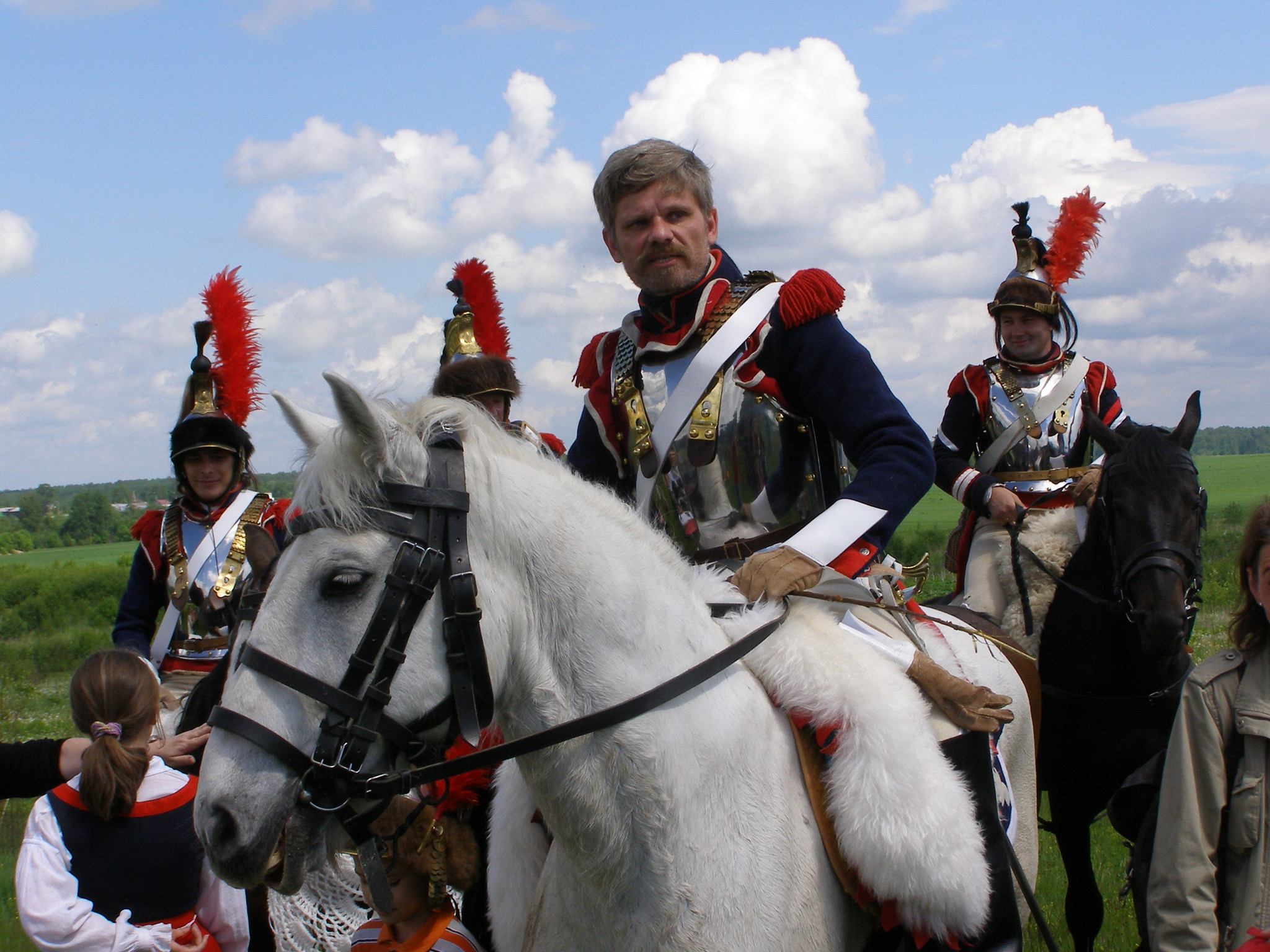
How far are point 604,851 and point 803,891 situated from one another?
50cm

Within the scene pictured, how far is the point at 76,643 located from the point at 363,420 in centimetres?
2087

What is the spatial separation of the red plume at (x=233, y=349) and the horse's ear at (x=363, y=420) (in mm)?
4107

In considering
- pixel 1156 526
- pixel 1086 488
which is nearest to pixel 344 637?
pixel 1156 526

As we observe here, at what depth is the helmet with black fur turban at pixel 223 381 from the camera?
5629 mm

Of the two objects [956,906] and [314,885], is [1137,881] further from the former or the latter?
[314,885]

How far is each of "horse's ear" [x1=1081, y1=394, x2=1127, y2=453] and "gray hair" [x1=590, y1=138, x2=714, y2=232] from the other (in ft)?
9.54

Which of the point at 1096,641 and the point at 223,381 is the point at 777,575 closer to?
the point at 1096,641

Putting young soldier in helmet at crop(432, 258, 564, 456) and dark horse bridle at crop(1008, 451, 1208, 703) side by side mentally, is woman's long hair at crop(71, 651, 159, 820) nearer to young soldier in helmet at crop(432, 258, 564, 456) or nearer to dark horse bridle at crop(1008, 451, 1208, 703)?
young soldier in helmet at crop(432, 258, 564, 456)

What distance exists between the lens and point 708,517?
325 cm

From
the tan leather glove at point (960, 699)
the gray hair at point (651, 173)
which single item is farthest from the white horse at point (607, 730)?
the gray hair at point (651, 173)

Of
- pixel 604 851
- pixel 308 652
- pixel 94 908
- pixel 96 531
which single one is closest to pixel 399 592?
pixel 308 652

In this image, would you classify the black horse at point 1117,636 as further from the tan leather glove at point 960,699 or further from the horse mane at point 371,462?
the horse mane at point 371,462

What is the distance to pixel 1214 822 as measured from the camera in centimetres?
289

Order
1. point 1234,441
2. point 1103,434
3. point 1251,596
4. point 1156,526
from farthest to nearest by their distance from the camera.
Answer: point 1234,441
point 1103,434
point 1156,526
point 1251,596
